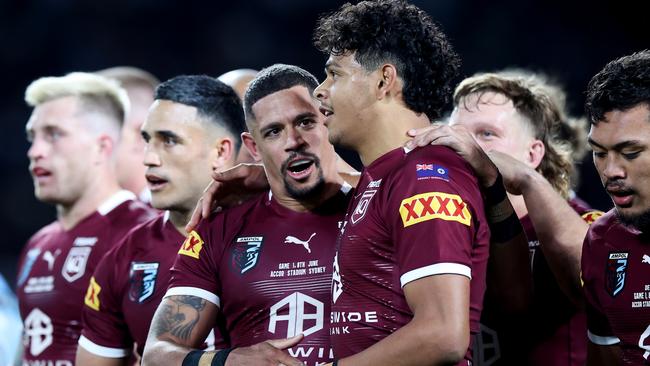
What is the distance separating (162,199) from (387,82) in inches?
60.2

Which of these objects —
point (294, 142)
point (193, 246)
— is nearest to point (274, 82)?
point (294, 142)

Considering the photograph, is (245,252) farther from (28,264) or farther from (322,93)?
(28,264)

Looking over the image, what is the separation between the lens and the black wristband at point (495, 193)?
10.3 feet

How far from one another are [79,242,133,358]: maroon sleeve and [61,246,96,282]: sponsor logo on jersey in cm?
64

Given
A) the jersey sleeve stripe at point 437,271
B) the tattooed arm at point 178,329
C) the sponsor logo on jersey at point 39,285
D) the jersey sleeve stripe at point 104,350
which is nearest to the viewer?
the jersey sleeve stripe at point 437,271

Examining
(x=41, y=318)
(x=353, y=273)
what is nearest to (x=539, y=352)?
(x=353, y=273)

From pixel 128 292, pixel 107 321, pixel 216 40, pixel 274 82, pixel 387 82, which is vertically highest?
pixel 216 40

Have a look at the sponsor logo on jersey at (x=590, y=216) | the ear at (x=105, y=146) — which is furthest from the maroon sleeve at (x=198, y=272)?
the ear at (x=105, y=146)

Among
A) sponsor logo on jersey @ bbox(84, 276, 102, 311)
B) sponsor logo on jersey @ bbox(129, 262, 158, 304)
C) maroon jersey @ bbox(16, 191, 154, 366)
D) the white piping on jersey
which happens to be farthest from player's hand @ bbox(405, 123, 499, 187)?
the white piping on jersey

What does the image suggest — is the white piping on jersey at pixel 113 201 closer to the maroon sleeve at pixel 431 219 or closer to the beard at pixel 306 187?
the beard at pixel 306 187

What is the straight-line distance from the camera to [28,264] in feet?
16.7

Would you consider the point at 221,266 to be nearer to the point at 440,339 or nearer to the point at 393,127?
the point at 393,127

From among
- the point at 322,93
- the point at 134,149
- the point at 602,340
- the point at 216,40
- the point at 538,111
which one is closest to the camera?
the point at 322,93

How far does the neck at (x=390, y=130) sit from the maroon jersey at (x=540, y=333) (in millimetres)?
992
